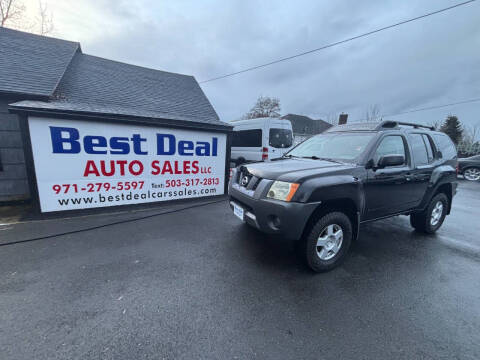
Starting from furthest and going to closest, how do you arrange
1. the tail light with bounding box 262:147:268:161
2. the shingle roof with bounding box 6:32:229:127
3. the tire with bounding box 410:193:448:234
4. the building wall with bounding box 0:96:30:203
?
1. the tail light with bounding box 262:147:268:161
2. the shingle roof with bounding box 6:32:229:127
3. the building wall with bounding box 0:96:30:203
4. the tire with bounding box 410:193:448:234

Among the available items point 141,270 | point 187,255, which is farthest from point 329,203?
point 141,270

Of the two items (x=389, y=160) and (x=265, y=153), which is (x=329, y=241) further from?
(x=265, y=153)

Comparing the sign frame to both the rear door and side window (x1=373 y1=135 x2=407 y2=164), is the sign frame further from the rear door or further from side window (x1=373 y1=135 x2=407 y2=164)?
the rear door

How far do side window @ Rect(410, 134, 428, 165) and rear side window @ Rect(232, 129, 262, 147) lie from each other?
21.9ft

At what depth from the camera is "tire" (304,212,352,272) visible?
8.09 ft

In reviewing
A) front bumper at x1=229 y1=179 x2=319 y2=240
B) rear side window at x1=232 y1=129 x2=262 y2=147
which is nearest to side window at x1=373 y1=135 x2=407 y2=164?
front bumper at x1=229 y1=179 x2=319 y2=240

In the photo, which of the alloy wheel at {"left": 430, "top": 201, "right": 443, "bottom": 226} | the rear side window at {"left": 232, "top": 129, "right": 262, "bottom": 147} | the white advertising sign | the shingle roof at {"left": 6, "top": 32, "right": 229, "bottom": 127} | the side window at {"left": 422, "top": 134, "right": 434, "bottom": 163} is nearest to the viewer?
the side window at {"left": 422, "top": 134, "right": 434, "bottom": 163}

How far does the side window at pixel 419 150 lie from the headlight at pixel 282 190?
2.56 meters

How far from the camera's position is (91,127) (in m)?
4.34

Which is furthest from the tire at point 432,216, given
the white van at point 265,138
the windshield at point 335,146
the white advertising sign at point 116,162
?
the white van at point 265,138

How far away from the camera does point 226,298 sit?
218 centimetres

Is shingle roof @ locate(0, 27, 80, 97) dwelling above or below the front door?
above

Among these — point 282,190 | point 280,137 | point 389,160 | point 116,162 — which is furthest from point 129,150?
point 280,137

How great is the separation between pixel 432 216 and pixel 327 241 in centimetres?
298
